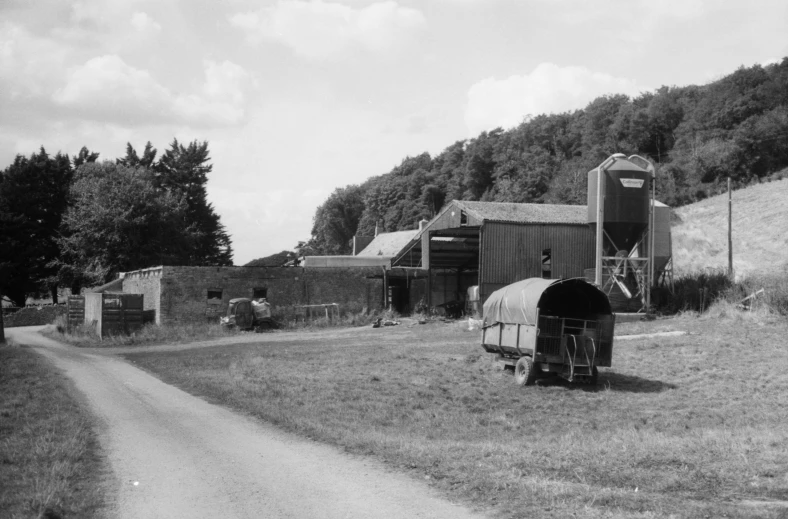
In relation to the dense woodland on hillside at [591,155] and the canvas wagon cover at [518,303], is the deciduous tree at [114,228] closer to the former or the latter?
the canvas wagon cover at [518,303]

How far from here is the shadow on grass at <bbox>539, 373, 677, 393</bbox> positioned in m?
17.6

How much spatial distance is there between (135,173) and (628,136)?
189 feet

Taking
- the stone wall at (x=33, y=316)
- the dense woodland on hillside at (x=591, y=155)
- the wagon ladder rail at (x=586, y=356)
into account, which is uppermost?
the dense woodland on hillside at (x=591, y=155)

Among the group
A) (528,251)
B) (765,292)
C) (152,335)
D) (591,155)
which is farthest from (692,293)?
(591,155)

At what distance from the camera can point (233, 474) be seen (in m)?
8.42

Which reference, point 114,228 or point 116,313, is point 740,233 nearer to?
point 116,313

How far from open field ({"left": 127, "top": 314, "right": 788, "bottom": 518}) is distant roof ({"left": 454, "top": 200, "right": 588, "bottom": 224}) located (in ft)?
31.8

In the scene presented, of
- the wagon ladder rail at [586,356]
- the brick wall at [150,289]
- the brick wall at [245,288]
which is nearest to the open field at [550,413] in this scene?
the wagon ladder rail at [586,356]

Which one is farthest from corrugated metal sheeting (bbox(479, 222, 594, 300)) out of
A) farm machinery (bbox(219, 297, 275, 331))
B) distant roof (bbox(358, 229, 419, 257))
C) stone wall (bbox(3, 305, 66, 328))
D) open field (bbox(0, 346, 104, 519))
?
stone wall (bbox(3, 305, 66, 328))

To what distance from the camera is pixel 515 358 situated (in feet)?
64.4

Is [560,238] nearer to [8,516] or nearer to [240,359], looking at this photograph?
[240,359]

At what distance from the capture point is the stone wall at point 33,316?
4962cm

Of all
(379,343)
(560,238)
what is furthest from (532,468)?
(560,238)

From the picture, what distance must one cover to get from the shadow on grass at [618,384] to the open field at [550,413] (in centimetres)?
5
